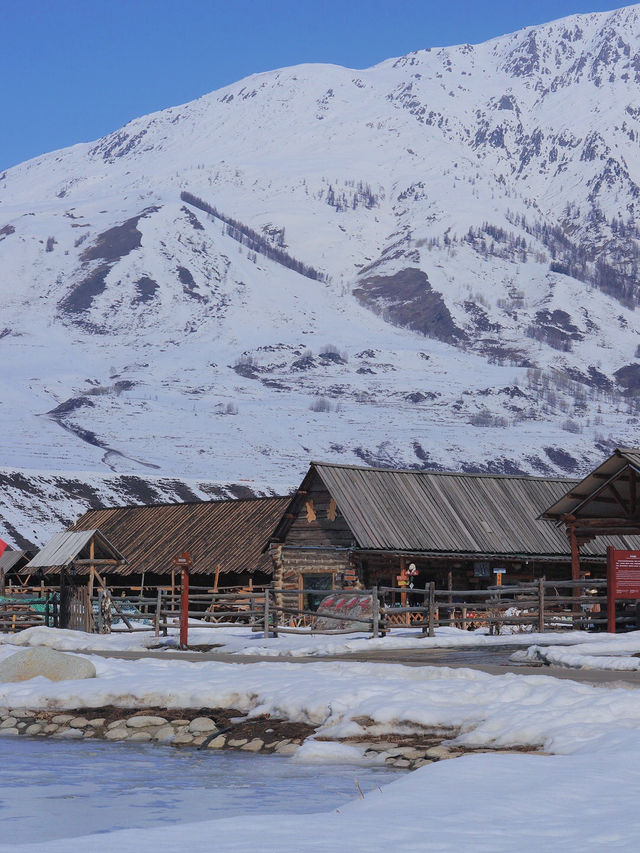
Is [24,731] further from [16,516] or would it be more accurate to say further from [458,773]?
[16,516]

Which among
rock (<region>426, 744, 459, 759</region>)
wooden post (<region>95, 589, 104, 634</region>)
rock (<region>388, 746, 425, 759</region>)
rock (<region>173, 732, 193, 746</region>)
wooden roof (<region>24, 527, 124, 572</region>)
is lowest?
rock (<region>173, 732, 193, 746</region>)

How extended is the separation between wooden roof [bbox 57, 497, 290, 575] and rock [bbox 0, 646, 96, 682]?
25353 millimetres

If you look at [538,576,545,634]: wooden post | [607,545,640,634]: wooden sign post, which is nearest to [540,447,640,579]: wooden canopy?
[538,576,545,634]: wooden post

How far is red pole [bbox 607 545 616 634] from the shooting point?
88.6 feet

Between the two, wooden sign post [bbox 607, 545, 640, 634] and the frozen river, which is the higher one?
wooden sign post [bbox 607, 545, 640, 634]

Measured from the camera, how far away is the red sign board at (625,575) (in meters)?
27.2

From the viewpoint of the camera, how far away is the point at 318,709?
1711 cm

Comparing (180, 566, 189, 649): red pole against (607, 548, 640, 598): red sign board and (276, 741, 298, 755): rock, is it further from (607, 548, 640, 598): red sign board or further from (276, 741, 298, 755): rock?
(276, 741, 298, 755): rock

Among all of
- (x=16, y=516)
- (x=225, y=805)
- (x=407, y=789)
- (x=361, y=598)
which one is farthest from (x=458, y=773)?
(x=16, y=516)

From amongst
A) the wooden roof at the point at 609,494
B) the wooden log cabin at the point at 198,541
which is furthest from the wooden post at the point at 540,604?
the wooden log cabin at the point at 198,541

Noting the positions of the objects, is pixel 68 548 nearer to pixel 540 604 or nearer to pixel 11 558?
pixel 540 604

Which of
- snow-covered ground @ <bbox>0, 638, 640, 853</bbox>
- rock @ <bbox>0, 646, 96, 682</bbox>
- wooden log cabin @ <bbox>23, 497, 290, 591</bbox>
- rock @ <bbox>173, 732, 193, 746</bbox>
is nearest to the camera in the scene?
snow-covered ground @ <bbox>0, 638, 640, 853</bbox>

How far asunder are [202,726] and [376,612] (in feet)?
41.1

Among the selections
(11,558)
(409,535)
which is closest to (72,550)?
(409,535)
